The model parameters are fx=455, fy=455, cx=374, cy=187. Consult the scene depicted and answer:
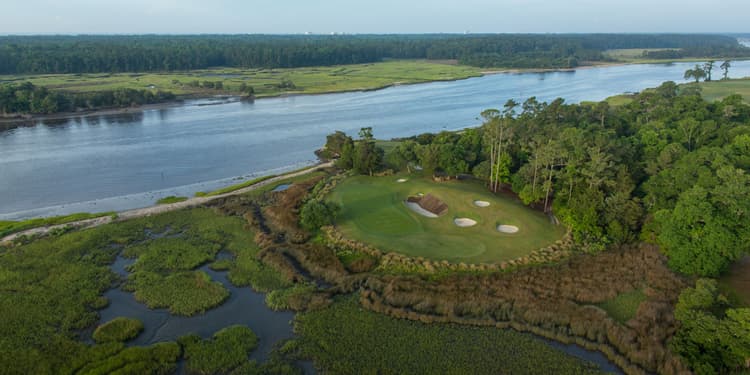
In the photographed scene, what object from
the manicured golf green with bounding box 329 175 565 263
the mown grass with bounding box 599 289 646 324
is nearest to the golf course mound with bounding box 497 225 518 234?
the manicured golf green with bounding box 329 175 565 263

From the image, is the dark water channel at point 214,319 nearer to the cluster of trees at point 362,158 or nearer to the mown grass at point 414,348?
the mown grass at point 414,348

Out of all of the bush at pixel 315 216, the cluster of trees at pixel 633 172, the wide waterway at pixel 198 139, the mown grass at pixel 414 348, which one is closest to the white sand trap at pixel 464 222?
the cluster of trees at pixel 633 172

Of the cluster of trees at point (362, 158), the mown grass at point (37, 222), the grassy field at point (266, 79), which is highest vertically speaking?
the grassy field at point (266, 79)

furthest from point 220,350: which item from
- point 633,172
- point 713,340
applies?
point 633,172

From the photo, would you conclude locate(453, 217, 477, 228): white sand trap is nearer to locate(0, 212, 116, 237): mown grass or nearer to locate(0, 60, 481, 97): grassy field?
locate(0, 212, 116, 237): mown grass

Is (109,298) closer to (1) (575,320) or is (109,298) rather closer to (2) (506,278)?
(2) (506,278)

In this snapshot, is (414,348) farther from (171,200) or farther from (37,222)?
(37,222)

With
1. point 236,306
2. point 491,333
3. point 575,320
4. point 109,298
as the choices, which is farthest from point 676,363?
point 109,298
